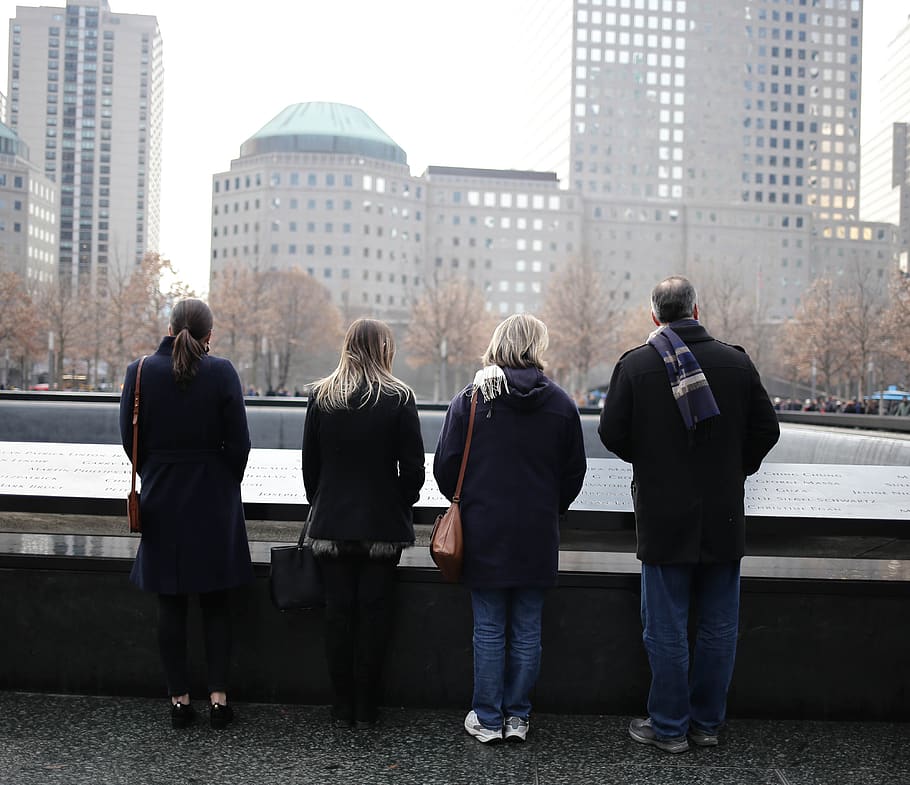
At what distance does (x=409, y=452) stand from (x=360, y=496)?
316 millimetres

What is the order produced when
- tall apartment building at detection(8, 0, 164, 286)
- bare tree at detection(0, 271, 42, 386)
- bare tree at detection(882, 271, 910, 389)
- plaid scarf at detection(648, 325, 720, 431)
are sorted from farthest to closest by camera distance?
tall apartment building at detection(8, 0, 164, 286) < bare tree at detection(0, 271, 42, 386) < bare tree at detection(882, 271, 910, 389) < plaid scarf at detection(648, 325, 720, 431)

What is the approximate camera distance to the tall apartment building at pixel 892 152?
447ft

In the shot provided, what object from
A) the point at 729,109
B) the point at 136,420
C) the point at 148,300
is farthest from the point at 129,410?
the point at 729,109

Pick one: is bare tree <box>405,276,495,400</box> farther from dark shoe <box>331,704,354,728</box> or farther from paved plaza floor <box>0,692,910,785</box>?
dark shoe <box>331,704,354,728</box>

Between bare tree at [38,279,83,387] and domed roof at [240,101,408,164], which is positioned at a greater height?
domed roof at [240,101,408,164]

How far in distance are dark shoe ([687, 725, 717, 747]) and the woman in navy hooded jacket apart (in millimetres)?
823

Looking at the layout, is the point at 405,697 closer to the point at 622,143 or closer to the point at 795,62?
the point at 622,143

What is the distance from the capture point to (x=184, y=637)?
469cm

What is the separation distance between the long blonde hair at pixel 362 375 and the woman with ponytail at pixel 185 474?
46 cm

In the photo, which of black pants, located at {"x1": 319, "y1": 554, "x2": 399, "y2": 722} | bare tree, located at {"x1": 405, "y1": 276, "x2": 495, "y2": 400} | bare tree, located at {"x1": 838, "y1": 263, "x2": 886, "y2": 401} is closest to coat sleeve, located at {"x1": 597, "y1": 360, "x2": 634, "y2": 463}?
black pants, located at {"x1": 319, "y1": 554, "x2": 399, "y2": 722}

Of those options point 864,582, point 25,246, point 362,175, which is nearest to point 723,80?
point 362,175

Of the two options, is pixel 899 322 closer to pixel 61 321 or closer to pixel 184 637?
pixel 184 637

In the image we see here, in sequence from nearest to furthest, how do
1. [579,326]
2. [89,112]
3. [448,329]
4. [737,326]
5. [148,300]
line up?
[148,300]
[579,326]
[737,326]
[448,329]
[89,112]

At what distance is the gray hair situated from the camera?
449 centimetres
